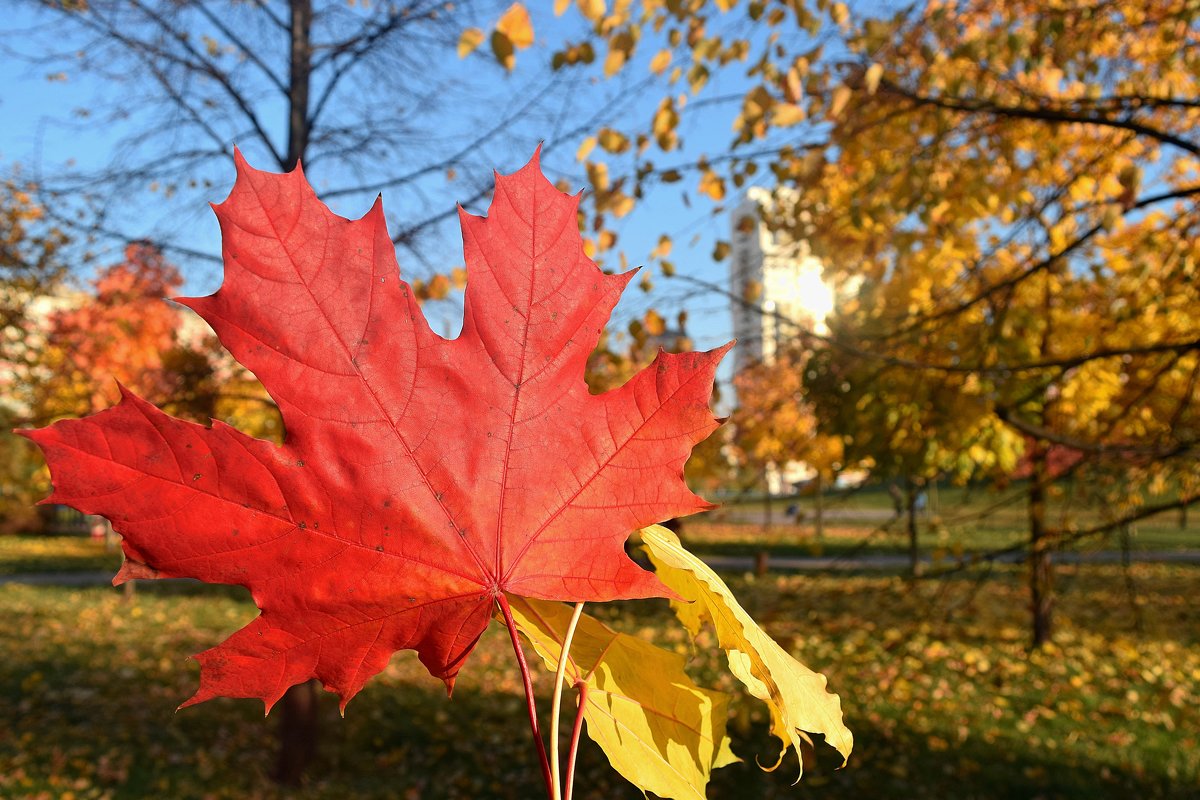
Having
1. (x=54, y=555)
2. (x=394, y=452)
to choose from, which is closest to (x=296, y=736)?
(x=394, y=452)

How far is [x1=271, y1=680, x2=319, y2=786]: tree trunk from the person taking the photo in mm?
5027

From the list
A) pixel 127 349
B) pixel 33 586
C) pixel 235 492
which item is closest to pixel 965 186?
pixel 235 492

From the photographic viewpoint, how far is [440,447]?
51 cm

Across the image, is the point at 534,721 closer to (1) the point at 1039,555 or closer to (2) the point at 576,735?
(2) the point at 576,735

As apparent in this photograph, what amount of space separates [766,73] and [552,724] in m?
3.08

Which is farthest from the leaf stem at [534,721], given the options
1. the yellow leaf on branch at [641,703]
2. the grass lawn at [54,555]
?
the grass lawn at [54,555]

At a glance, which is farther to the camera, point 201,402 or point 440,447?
point 201,402

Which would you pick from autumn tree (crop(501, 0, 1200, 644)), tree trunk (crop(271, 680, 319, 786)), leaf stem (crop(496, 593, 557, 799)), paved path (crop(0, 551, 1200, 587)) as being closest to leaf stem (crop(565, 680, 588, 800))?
leaf stem (crop(496, 593, 557, 799))

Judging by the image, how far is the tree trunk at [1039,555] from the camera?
2.84 metres

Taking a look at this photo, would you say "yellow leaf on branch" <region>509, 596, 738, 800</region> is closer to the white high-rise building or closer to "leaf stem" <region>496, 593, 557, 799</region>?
"leaf stem" <region>496, 593, 557, 799</region>

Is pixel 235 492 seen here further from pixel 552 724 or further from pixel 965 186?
pixel 965 186

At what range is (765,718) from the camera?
4570 millimetres

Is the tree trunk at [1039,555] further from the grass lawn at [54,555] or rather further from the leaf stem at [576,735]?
the grass lawn at [54,555]

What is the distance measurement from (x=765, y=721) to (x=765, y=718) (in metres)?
0.38
